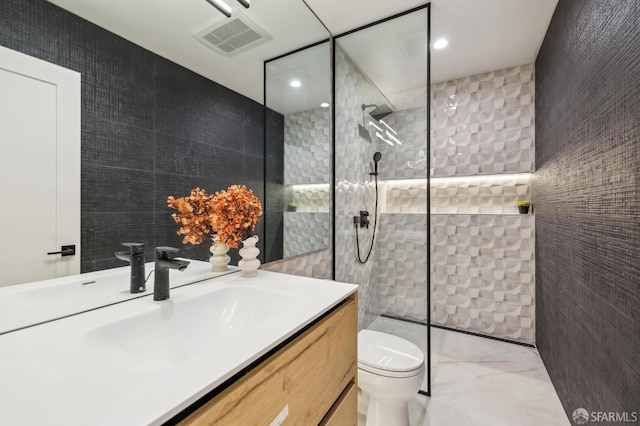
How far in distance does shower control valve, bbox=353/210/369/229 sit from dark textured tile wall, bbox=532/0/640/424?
4.31 ft

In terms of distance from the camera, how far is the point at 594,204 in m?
1.23

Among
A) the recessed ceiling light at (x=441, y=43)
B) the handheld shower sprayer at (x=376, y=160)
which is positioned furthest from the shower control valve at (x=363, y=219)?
the recessed ceiling light at (x=441, y=43)

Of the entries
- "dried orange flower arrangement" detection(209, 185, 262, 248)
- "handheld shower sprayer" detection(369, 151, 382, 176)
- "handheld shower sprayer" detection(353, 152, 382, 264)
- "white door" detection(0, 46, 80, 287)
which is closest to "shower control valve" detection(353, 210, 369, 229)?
"handheld shower sprayer" detection(353, 152, 382, 264)

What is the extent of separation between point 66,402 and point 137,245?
1.92 feet

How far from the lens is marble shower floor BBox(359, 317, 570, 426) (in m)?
1.64

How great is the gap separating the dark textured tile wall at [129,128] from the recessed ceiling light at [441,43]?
5.99 feet

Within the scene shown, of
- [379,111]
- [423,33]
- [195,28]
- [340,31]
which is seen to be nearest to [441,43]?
[423,33]

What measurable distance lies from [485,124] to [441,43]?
942 millimetres

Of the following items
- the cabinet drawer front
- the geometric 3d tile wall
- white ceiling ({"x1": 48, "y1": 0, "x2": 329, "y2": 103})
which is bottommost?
the cabinet drawer front

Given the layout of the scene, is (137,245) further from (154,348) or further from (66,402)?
(66,402)

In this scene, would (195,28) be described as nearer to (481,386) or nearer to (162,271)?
(162,271)

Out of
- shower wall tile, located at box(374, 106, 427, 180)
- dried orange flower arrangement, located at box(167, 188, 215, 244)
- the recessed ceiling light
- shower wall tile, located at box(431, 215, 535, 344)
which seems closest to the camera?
dried orange flower arrangement, located at box(167, 188, 215, 244)

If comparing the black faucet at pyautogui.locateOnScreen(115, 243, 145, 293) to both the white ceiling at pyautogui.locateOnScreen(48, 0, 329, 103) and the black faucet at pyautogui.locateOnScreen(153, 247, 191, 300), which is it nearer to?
the black faucet at pyautogui.locateOnScreen(153, 247, 191, 300)

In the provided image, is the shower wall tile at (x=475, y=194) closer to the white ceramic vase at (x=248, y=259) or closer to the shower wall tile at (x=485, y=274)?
the shower wall tile at (x=485, y=274)
